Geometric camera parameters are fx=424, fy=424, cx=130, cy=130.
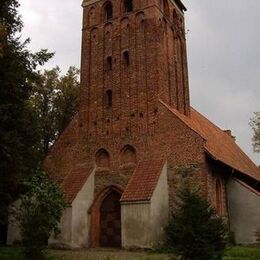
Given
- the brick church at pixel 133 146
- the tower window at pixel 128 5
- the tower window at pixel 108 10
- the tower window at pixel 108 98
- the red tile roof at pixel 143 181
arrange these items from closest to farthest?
the red tile roof at pixel 143 181, the brick church at pixel 133 146, the tower window at pixel 108 98, the tower window at pixel 128 5, the tower window at pixel 108 10

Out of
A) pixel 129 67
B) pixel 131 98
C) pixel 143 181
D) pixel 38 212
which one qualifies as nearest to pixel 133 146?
pixel 143 181

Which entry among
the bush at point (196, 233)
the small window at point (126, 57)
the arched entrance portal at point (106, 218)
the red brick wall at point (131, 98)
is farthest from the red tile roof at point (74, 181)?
the bush at point (196, 233)

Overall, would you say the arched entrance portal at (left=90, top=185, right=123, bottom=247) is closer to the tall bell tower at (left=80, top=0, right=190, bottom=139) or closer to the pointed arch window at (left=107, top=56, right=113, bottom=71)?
the tall bell tower at (left=80, top=0, right=190, bottom=139)

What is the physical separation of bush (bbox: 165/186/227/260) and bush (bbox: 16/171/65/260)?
4069mm

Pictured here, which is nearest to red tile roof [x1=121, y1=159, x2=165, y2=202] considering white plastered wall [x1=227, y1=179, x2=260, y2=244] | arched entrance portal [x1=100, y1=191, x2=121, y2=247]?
arched entrance portal [x1=100, y1=191, x2=121, y2=247]

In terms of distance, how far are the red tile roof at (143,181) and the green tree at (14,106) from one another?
415 cm

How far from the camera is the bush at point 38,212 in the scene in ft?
41.8

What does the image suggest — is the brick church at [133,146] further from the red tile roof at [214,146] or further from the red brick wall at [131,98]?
the red tile roof at [214,146]

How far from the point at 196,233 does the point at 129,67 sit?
11285 millimetres

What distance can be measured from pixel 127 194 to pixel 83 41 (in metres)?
9.48

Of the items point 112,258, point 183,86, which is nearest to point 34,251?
point 112,258

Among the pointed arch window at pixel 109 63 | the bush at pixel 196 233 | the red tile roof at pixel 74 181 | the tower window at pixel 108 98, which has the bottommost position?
the bush at pixel 196 233

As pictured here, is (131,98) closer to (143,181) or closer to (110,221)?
(143,181)

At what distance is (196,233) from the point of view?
36.6 feet
